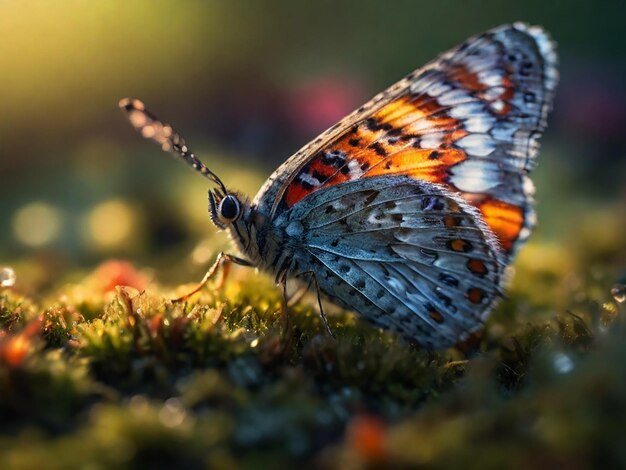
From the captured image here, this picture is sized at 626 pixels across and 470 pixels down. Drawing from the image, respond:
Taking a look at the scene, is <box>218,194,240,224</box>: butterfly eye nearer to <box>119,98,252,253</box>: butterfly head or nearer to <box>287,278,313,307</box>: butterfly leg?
<box>119,98,252,253</box>: butterfly head

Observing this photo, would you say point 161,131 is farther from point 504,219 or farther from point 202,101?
point 202,101

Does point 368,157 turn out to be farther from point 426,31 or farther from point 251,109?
point 426,31

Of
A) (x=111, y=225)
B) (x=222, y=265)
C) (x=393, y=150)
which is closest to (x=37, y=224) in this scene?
(x=111, y=225)

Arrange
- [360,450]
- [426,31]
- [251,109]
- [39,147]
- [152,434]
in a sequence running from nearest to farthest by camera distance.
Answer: [360,450]
[152,434]
[39,147]
[251,109]
[426,31]

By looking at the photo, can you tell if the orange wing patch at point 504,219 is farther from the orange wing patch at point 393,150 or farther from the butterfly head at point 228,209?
the butterfly head at point 228,209

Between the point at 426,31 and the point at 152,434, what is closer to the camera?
the point at 152,434

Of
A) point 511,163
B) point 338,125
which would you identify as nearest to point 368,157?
point 338,125
